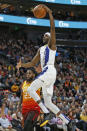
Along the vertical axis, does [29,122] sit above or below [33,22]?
above

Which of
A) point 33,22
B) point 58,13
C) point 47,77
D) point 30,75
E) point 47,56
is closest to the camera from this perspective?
point 47,77

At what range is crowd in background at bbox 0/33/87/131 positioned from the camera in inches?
504

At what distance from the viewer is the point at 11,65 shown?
18328 mm

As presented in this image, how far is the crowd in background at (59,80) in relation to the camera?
504 inches

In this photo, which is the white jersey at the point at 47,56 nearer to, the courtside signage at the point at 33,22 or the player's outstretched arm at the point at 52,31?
the player's outstretched arm at the point at 52,31

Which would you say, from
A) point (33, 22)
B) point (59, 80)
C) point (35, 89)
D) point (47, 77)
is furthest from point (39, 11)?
point (33, 22)

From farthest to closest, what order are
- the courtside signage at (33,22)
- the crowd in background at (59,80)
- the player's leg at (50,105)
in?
the courtside signage at (33,22)
the crowd in background at (59,80)
the player's leg at (50,105)

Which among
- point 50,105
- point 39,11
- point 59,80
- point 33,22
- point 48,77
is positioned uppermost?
point 39,11

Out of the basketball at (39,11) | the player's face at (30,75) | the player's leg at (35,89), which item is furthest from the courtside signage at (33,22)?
the player's leg at (35,89)

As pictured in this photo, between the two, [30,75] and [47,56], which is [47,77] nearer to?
[47,56]

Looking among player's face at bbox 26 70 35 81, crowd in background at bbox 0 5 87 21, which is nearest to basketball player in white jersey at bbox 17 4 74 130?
player's face at bbox 26 70 35 81

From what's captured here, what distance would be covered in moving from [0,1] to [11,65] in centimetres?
443

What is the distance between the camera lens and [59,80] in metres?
19.5

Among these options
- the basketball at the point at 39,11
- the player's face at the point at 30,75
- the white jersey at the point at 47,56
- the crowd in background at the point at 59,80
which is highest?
the basketball at the point at 39,11
